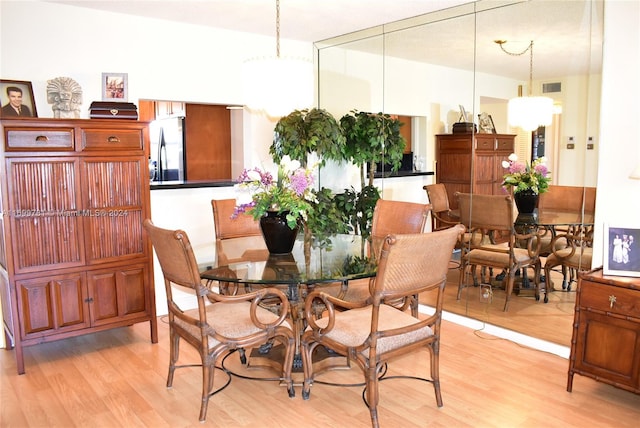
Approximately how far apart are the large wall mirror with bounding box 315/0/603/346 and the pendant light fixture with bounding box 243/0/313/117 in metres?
1.51

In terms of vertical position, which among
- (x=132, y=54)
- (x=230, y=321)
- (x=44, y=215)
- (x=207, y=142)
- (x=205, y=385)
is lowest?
(x=205, y=385)

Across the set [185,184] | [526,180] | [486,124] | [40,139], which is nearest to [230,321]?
[40,139]

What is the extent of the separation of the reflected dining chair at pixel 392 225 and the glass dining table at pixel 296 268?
8 centimetres

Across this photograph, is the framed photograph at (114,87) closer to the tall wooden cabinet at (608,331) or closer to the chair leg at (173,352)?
the chair leg at (173,352)

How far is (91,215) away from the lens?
11.3ft

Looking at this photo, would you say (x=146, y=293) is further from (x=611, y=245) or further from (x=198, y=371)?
(x=611, y=245)

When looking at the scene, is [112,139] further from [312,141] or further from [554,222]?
[554,222]

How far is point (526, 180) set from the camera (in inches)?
139

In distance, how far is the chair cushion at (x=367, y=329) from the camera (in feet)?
8.17

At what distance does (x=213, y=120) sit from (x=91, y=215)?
7.46ft

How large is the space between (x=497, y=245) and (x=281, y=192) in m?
1.77

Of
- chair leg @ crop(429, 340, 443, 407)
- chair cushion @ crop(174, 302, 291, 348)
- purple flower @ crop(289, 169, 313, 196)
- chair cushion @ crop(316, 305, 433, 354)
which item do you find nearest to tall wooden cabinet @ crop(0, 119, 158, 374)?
chair cushion @ crop(174, 302, 291, 348)

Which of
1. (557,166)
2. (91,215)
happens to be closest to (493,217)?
(557,166)

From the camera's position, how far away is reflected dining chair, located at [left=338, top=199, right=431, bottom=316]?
10.6 ft
